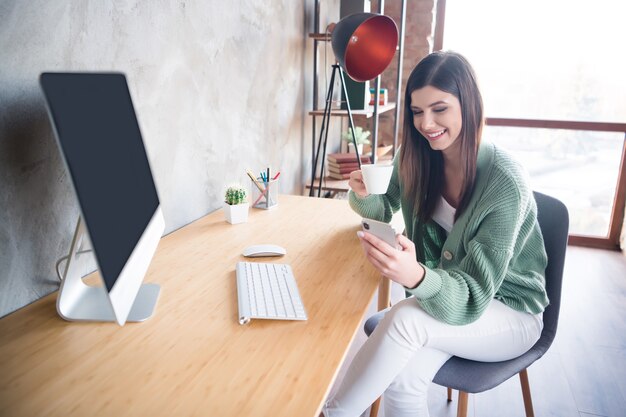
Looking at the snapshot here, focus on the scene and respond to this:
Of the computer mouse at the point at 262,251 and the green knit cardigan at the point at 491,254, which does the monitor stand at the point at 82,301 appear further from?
the green knit cardigan at the point at 491,254

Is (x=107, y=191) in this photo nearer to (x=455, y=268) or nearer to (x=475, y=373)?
(x=455, y=268)

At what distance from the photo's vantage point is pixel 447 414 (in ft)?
5.85

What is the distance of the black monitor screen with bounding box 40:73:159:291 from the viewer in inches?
27.0

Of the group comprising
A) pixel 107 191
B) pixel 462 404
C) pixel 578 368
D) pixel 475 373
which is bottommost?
pixel 578 368

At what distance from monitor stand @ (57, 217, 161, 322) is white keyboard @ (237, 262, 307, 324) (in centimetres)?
20

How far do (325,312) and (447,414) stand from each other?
3.47 ft

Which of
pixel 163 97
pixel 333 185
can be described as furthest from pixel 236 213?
pixel 333 185

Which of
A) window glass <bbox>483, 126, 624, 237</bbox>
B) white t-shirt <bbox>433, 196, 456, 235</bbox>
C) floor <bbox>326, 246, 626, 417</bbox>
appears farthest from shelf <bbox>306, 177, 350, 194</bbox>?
window glass <bbox>483, 126, 624, 237</bbox>

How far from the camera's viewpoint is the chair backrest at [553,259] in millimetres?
1305

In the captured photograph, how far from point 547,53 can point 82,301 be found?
3.72m

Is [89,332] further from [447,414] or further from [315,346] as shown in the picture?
[447,414]

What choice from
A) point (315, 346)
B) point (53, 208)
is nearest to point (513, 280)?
point (315, 346)

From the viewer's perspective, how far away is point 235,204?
5.24 feet

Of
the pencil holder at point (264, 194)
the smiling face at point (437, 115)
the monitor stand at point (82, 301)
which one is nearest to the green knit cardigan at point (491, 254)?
the smiling face at point (437, 115)
